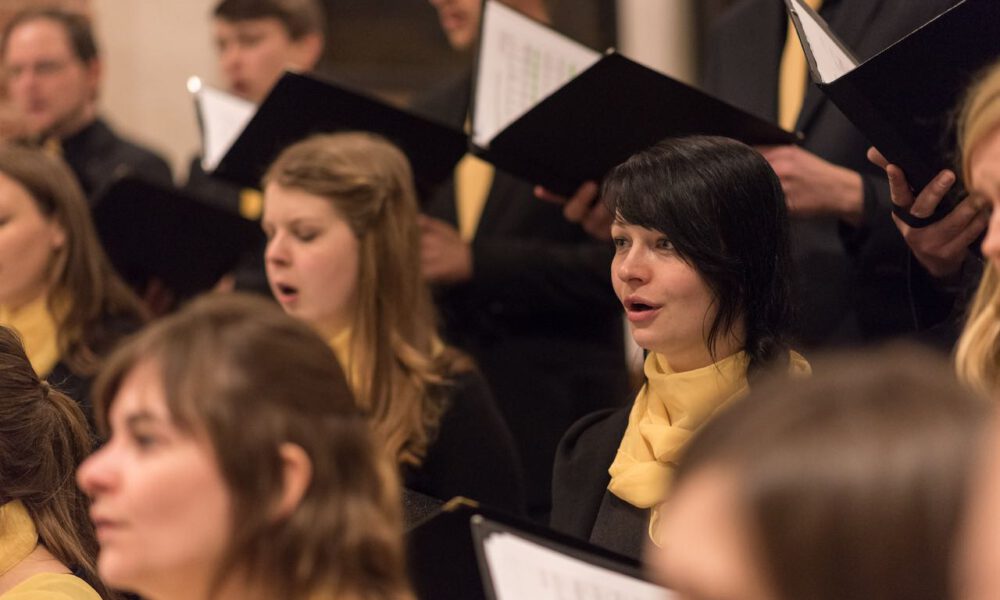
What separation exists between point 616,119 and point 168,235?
1526 mm

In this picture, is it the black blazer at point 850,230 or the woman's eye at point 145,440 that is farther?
the black blazer at point 850,230

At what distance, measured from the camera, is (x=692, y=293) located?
2.20 m

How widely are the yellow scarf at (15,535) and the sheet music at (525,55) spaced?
3.74 ft

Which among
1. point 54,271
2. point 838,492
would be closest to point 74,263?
point 54,271

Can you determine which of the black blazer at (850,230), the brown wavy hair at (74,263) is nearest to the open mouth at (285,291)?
the brown wavy hair at (74,263)

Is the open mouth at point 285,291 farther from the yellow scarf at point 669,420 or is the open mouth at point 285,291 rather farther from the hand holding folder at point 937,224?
the hand holding folder at point 937,224

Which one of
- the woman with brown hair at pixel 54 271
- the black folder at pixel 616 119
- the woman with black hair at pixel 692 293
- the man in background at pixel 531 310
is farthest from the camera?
the woman with brown hair at pixel 54 271

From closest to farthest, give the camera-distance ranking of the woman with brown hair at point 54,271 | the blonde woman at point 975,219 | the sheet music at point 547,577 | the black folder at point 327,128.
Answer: the sheet music at point 547,577, the blonde woman at point 975,219, the black folder at point 327,128, the woman with brown hair at point 54,271

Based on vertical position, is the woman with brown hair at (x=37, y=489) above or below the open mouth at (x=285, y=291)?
above

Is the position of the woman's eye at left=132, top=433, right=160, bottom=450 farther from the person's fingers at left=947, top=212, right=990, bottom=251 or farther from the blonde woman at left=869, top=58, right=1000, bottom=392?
the person's fingers at left=947, top=212, right=990, bottom=251

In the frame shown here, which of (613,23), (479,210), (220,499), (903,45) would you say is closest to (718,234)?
(903,45)

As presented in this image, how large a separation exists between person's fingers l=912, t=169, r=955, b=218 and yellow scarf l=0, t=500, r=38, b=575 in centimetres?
140

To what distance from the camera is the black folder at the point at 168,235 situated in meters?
3.60

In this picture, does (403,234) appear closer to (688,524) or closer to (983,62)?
(983,62)
